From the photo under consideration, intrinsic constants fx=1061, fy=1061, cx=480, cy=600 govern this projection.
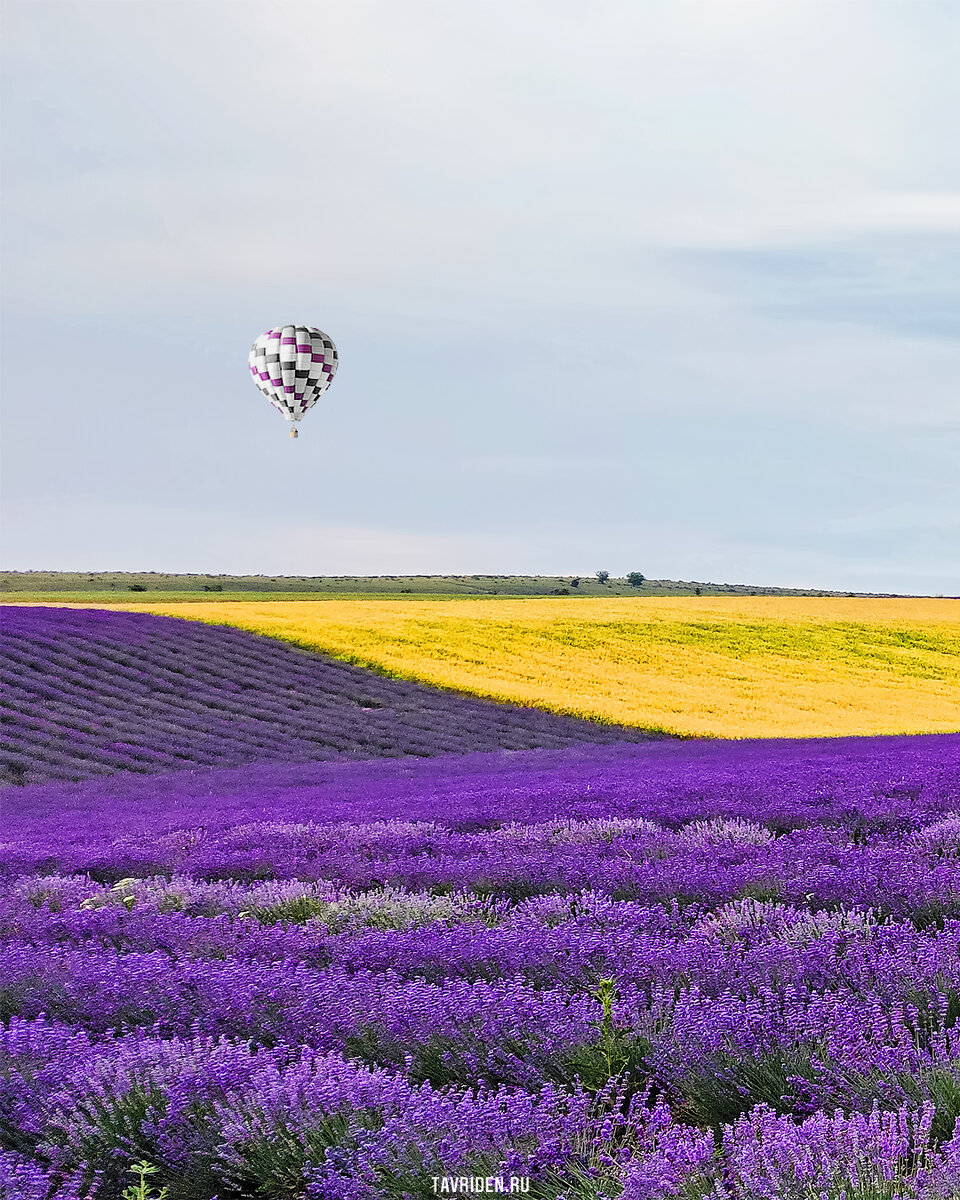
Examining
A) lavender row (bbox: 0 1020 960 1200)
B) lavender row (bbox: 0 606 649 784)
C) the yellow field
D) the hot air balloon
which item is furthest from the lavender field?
the hot air balloon

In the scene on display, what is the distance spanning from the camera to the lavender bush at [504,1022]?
2475 millimetres

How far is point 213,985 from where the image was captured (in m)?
3.88

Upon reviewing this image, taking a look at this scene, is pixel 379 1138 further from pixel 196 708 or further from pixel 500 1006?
pixel 196 708

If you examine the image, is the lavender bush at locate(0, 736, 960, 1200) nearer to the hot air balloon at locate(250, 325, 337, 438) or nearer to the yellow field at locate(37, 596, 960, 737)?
the yellow field at locate(37, 596, 960, 737)

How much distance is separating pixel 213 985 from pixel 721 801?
18.0 feet

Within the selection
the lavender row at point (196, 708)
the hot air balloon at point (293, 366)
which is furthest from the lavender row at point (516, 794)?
the hot air balloon at point (293, 366)

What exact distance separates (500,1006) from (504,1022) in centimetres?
9

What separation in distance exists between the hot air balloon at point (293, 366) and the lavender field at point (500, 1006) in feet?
80.9

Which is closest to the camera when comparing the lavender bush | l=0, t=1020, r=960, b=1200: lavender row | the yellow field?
l=0, t=1020, r=960, b=1200: lavender row

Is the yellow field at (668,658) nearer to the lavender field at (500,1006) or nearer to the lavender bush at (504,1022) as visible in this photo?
the lavender field at (500,1006)

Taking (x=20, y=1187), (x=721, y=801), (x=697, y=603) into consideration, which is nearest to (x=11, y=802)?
(x=721, y=801)

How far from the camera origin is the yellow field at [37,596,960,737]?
88.4 feet

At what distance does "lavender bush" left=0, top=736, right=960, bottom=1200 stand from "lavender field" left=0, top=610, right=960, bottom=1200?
12 mm

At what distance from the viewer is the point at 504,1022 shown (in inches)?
128
